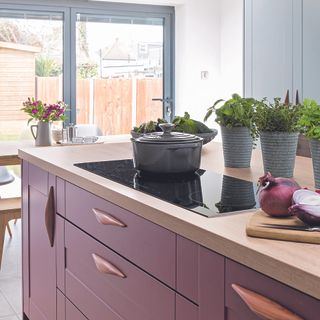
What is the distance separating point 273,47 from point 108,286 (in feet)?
10.6

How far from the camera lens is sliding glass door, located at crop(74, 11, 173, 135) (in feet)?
19.5

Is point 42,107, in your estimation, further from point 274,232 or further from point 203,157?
point 274,232

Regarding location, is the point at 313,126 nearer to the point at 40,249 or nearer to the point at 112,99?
the point at 40,249

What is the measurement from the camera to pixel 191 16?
592 centimetres

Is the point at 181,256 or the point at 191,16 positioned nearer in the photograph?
the point at 181,256

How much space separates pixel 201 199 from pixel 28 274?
136 cm

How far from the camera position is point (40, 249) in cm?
229

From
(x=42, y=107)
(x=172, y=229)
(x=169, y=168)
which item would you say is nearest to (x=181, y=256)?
(x=172, y=229)

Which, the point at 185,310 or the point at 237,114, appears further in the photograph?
the point at 237,114

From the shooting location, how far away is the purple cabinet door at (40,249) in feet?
6.96

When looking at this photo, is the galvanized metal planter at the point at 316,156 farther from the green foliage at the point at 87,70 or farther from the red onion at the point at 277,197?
the green foliage at the point at 87,70

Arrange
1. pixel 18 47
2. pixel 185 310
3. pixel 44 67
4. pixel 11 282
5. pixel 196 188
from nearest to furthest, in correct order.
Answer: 1. pixel 185 310
2. pixel 196 188
3. pixel 11 282
4. pixel 18 47
5. pixel 44 67

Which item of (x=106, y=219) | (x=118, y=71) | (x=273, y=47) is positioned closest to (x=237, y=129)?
(x=106, y=219)

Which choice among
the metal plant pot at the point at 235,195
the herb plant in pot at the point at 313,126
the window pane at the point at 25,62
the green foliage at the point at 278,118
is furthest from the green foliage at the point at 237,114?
the window pane at the point at 25,62
